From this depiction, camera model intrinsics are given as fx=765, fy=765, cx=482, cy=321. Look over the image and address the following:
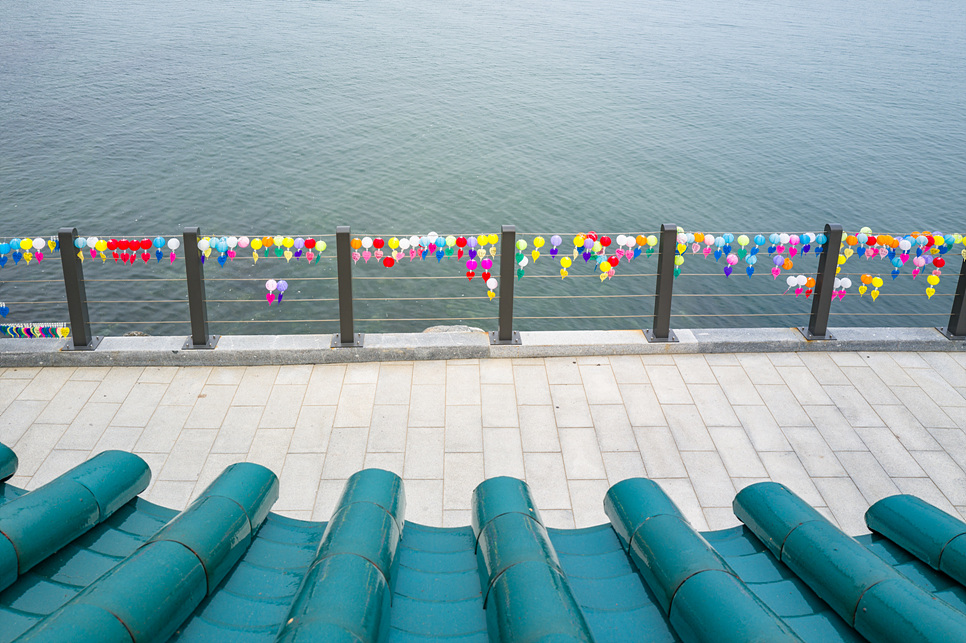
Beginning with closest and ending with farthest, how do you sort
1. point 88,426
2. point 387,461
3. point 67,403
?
point 387,461, point 88,426, point 67,403

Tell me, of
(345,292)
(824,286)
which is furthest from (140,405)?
(824,286)

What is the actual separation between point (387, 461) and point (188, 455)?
5.95ft

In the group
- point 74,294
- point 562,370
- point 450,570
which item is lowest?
point 562,370

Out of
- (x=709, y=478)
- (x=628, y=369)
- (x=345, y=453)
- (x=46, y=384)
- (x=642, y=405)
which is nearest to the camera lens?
(x=709, y=478)

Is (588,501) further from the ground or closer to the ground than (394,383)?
closer to the ground

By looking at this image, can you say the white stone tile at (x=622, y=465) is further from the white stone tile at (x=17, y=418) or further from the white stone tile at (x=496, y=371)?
the white stone tile at (x=17, y=418)

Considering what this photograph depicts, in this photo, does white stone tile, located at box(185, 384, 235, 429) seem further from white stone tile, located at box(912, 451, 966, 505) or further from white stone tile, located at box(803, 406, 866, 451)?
white stone tile, located at box(912, 451, 966, 505)

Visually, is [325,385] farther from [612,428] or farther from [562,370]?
[612,428]

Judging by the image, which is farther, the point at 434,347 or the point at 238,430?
the point at 434,347

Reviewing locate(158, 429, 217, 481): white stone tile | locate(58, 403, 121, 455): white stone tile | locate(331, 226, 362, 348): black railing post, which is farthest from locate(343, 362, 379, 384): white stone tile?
locate(58, 403, 121, 455): white stone tile

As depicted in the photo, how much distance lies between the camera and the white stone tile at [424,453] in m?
6.82

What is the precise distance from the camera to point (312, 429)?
24.4 ft

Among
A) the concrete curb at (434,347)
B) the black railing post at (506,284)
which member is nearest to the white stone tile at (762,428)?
the concrete curb at (434,347)

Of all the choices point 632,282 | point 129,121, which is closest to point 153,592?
point 632,282
